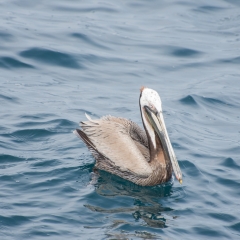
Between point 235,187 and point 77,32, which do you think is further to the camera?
point 77,32

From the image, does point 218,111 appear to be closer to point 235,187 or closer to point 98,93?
point 98,93

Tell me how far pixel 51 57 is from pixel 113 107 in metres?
2.56

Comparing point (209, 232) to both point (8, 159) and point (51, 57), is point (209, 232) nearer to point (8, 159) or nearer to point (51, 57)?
point (8, 159)

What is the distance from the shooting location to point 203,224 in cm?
764

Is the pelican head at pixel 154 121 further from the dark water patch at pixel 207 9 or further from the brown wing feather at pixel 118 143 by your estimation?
the dark water patch at pixel 207 9

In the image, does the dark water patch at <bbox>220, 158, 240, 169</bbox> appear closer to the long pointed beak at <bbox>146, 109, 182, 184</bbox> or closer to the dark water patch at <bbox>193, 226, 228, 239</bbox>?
the long pointed beak at <bbox>146, 109, 182, 184</bbox>

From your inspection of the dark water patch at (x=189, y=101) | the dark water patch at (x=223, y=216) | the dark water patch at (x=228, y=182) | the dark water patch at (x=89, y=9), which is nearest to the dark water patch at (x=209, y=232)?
the dark water patch at (x=223, y=216)

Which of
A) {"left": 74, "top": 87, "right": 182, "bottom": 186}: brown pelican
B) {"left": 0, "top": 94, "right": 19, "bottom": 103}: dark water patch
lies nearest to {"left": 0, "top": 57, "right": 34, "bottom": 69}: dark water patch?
{"left": 0, "top": 94, "right": 19, "bottom": 103}: dark water patch

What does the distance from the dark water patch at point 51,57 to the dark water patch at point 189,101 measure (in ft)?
7.78

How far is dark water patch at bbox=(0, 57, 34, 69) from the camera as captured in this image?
42.4 ft

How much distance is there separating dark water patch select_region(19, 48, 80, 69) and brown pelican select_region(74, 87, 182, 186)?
13.6 feet

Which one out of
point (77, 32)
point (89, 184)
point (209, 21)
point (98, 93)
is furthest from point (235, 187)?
point (209, 21)

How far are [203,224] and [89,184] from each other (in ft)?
5.72

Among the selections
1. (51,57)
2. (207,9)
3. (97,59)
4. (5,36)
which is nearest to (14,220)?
(51,57)
